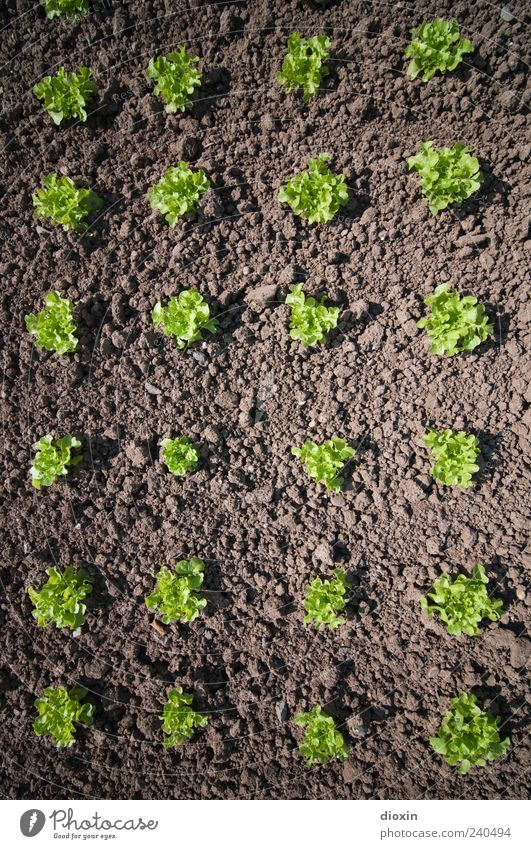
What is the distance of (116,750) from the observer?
3.45 meters

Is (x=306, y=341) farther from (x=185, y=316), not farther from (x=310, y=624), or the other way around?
(x=310, y=624)

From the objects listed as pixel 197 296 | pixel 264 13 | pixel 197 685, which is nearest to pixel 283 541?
pixel 197 685

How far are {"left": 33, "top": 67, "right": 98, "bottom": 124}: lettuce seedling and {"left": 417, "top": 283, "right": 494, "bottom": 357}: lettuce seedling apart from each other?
289 cm

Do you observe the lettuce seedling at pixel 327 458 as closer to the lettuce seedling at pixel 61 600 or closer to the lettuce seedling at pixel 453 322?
the lettuce seedling at pixel 453 322

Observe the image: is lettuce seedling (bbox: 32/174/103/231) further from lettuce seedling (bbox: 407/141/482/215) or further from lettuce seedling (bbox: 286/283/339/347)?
lettuce seedling (bbox: 407/141/482/215)

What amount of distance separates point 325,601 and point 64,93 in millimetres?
4119

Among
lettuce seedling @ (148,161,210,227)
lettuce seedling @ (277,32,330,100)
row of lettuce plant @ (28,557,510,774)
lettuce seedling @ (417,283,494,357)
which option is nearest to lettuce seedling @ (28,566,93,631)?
row of lettuce plant @ (28,557,510,774)

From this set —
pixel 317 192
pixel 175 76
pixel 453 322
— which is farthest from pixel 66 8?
pixel 453 322

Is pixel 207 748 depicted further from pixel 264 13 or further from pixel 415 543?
pixel 264 13

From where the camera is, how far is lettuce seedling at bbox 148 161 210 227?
338cm

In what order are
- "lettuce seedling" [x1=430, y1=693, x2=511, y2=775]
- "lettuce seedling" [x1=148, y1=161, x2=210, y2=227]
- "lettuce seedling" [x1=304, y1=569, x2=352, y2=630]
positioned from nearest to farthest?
"lettuce seedling" [x1=430, y1=693, x2=511, y2=775], "lettuce seedling" [x1=304, y1=569, x2=352, y2=630], "lettuce seedling" [x1=148, y1=161, x2=210, y2=227]

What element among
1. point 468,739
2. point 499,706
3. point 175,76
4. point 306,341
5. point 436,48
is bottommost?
point 499,706

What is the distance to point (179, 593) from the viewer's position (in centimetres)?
332

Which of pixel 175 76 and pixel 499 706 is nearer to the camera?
pixel 499 706
